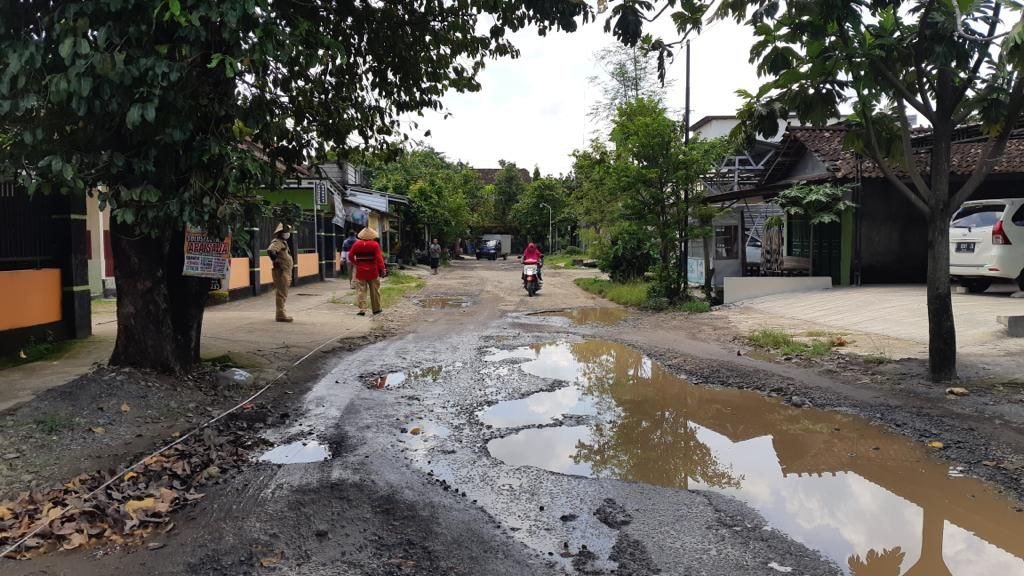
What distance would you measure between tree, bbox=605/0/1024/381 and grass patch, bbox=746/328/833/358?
1.83 metres

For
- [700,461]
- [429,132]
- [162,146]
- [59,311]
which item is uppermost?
[429,132]

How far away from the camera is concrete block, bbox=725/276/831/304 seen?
50.0 feet

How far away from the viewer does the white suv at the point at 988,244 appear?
39.8 feet

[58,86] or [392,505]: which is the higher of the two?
[58,86]

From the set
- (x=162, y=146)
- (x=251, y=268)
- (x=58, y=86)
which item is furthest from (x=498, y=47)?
(x=251, y=268)

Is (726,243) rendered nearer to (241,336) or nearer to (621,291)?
(621,291)

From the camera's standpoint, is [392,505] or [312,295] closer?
[392,505]

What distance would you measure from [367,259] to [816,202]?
9668mm

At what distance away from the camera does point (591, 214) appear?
90.0ft

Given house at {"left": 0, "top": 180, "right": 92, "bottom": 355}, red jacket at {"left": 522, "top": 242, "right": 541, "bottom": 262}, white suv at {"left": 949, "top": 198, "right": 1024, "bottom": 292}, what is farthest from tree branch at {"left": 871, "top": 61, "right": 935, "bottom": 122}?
red jacket at {"left": 522, "top": 242, "right": 541, "bottom": 262}

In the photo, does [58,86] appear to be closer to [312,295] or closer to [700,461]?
[700,461]

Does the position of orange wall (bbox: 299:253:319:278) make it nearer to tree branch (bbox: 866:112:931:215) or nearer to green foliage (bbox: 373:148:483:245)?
green foliage (bbox: 373:148:483:245)

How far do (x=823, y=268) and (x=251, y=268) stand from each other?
13439 mm

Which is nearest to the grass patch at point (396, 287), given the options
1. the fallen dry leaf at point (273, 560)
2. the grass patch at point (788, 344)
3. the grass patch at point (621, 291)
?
the grass patch at point (621, 291)
